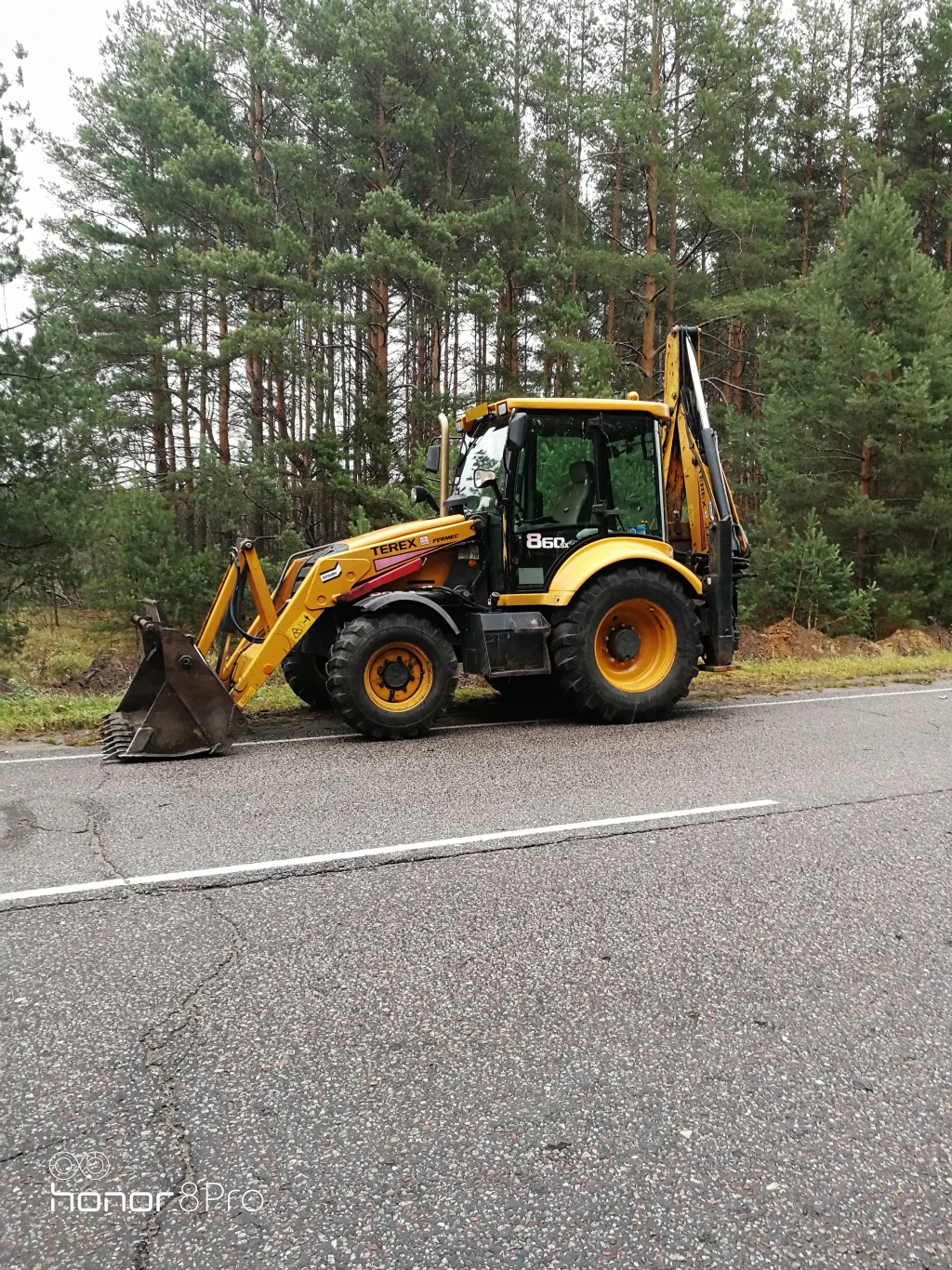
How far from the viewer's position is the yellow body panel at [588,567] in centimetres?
714

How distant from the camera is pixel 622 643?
7484 mm

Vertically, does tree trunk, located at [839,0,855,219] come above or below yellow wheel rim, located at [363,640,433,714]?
above

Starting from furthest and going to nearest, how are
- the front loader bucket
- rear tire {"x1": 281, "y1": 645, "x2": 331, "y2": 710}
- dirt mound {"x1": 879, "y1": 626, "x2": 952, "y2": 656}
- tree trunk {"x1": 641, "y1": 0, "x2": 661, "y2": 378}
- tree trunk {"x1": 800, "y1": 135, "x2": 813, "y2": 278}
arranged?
tree trunk {"x1": 800, "y1": 135, "x2": 813, "y2": 278}
tree trunk {"x1": 641, "y1": 0, "x2": 661, "y2": 378}
dirt mound {"x1": 879, "y1": 626, "x2": 952, "y2": 656}
rear tire {"x1": 281, "y1": 645, "x2": 331, "y2": 710}
the front loader bucket

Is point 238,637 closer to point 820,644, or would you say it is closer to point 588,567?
point 588,567

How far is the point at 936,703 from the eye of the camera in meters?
8.08

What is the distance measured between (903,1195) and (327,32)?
65.1 feet

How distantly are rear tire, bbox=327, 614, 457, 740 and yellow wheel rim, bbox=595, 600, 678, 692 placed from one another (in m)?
1.54

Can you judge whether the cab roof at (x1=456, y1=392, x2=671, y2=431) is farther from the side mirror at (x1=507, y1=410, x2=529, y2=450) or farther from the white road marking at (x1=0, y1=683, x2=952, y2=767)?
the white road marking at (x1=0, y1=683, x2=952, y2=767)

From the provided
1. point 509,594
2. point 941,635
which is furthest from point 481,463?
point 941,635

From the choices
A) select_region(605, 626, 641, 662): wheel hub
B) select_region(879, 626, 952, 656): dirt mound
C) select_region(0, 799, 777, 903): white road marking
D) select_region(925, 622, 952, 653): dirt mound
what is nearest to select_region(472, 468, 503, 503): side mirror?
select_region(605, 626, 641, 662): wheel hub

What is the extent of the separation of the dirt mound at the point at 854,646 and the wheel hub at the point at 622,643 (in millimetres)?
7049

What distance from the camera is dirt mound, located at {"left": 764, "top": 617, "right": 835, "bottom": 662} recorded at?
520 inches

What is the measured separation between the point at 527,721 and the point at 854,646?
8.83m

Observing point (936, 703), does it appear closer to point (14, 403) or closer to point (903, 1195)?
point (903, 1195)
